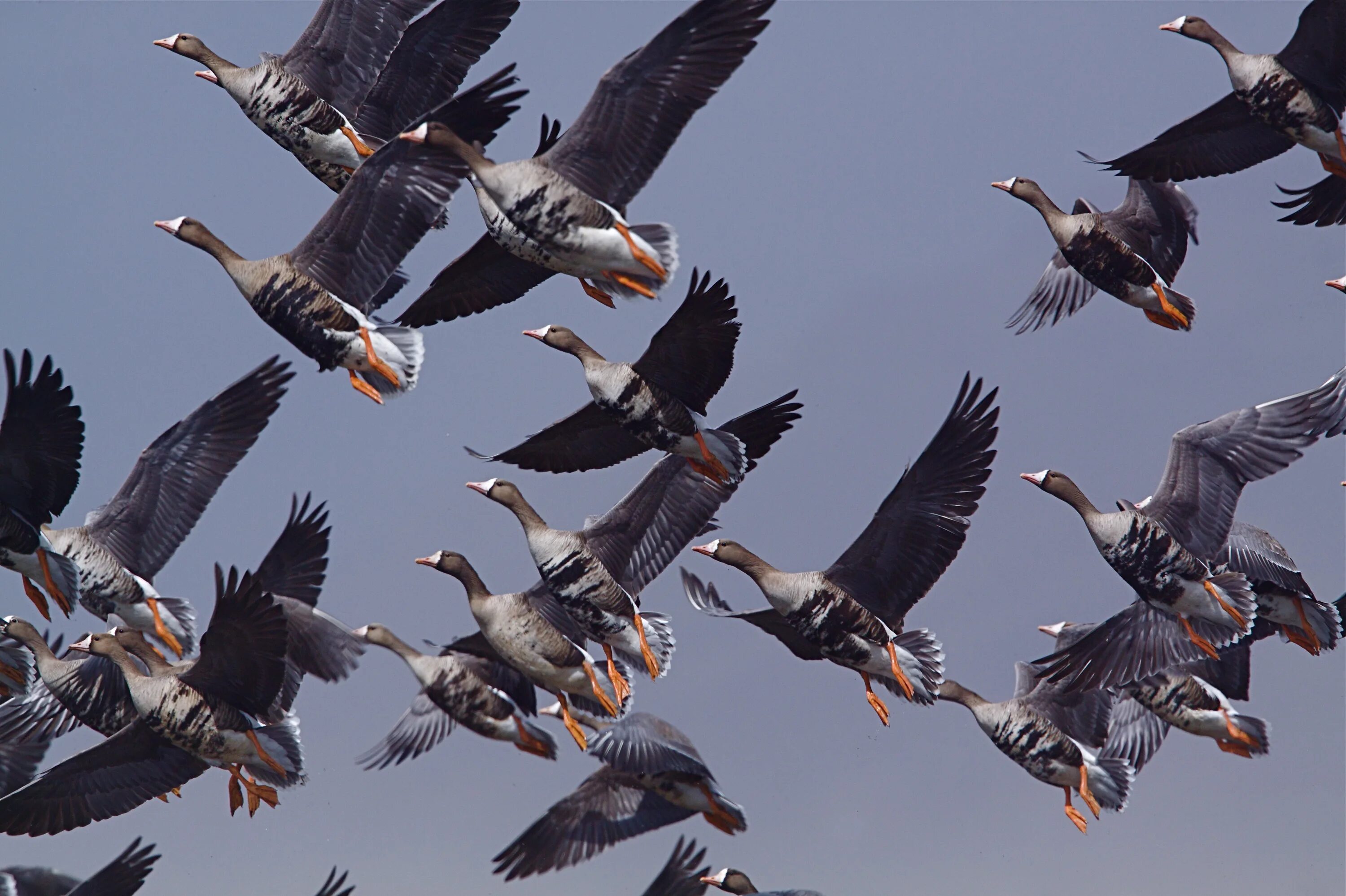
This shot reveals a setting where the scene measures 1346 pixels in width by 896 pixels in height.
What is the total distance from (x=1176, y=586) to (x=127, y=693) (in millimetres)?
9990

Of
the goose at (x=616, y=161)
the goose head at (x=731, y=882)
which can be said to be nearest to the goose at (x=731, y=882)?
the goose head at (x=731, y=882)

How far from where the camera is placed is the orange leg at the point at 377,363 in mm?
13953

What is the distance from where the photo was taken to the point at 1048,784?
1645 cm

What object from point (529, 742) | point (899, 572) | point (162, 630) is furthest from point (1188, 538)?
point (162, 630)

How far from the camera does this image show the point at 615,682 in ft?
50.1

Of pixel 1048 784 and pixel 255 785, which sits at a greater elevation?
pixel 1048 784

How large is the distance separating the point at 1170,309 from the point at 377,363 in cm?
790

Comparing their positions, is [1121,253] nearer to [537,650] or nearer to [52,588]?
[537,650]

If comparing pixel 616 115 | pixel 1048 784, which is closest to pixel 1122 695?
pixel 1048 784

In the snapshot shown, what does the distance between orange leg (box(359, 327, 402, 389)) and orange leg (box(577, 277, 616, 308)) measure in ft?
5.83

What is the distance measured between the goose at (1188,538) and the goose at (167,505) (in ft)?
25.7

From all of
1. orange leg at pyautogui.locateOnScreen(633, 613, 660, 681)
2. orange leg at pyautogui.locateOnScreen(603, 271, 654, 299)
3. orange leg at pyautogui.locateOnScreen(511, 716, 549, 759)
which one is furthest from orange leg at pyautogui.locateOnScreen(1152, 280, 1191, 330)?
orange leg at pyautogui.locateOnScreen(511, 716, 549, 759)

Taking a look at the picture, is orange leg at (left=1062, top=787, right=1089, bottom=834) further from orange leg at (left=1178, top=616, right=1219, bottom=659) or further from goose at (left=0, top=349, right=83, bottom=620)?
goose at (left=0, top=349, right=83, bottom=620)

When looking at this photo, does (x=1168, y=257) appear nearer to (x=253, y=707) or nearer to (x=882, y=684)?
(x=882, y=684)
